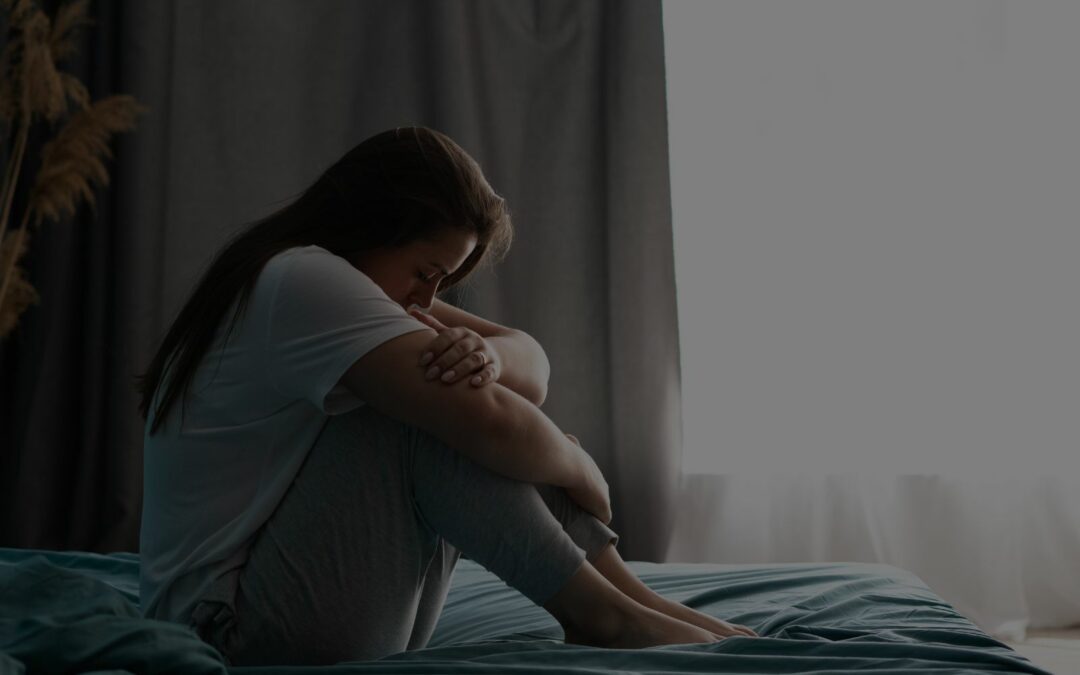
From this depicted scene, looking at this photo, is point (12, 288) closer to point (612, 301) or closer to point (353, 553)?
point (612, 301)

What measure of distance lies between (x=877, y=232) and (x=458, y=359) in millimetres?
2213

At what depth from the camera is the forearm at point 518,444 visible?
4.06 ft

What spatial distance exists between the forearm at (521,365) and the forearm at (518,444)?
0.84 ft

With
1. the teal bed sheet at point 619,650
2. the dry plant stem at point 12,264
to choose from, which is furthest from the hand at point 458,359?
the dry plant stem at point 12,264

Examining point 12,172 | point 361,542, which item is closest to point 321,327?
point 361,542

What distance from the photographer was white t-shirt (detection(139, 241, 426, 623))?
1.24 m

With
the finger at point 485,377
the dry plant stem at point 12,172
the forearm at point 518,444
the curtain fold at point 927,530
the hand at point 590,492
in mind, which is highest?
the dry plant stem at point 12,172

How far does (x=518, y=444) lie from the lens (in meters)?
1.27

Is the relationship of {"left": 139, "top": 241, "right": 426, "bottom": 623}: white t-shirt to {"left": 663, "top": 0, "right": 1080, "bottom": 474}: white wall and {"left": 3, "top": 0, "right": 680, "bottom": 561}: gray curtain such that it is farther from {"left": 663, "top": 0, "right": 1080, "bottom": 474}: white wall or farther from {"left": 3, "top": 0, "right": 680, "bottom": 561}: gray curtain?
{"left": 663, "top": 0, "right": 1080, "bottom": 474}: white wall

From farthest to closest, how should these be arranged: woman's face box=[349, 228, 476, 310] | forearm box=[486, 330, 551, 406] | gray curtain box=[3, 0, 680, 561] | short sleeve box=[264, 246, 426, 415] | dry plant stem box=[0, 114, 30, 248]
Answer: gray curtain box=[3, 0, 680, 561], dry plant stem box=[0, 114, 30, 248], forearm box=[486, 330, 551, 406], woman's face box=[349, 228, 476, 310], short sleeve box=[264, 246, 426, 415]

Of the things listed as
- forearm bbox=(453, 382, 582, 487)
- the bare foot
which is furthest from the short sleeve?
the bare foot

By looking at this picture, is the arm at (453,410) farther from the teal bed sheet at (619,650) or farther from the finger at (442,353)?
the teal bed sheet at (619,650)

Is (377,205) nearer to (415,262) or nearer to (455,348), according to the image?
(415,262)

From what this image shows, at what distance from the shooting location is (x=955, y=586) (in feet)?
10.0
